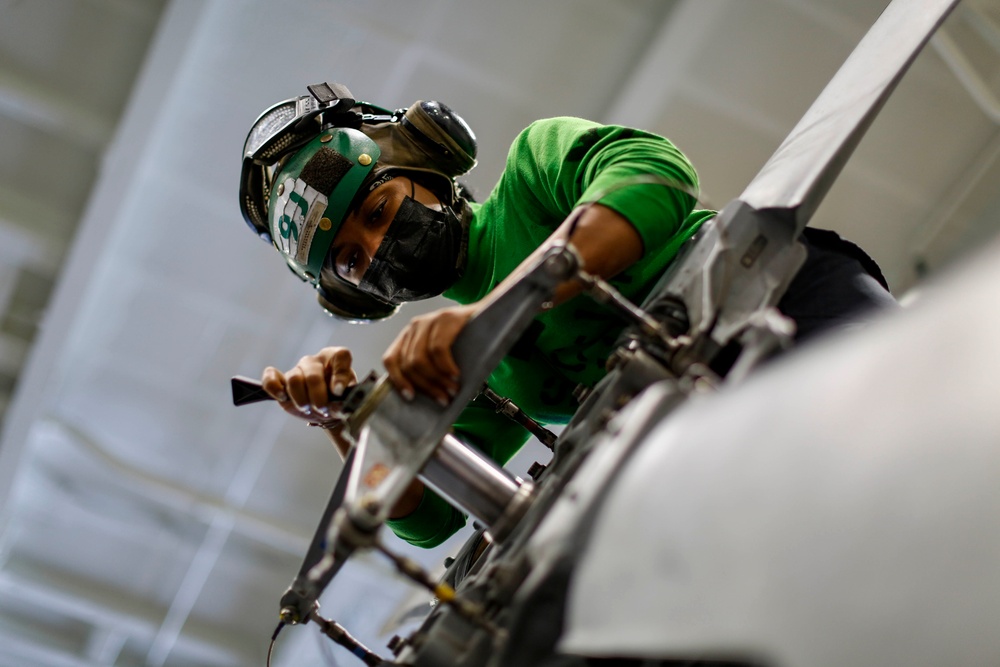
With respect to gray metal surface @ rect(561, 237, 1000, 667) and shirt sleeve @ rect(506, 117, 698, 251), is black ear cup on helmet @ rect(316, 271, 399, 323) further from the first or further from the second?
gray metal surface @ rect(561, 237, 1000, 667)

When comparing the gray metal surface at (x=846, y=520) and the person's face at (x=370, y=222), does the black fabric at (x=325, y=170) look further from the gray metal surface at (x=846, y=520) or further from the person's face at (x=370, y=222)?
the gray metal surface at (x=846, y=520)

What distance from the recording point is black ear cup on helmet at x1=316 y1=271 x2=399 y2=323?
6.18ft

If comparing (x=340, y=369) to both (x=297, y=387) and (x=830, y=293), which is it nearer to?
(x=297, y=387)

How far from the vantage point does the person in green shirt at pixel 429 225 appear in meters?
1.44

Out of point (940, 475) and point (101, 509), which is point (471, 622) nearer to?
point (940, 475)

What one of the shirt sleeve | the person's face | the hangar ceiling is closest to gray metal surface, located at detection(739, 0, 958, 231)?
the shirt sleeve

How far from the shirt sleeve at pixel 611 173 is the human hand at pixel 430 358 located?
0.28 m

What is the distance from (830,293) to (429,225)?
0.75m

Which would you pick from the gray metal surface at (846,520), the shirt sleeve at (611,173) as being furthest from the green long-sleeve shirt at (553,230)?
the gray metal surface at (846,520)

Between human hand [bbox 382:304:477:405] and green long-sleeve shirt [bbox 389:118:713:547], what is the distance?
282 millimetres

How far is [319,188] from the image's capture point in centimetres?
172

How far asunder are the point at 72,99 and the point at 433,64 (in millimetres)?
1298

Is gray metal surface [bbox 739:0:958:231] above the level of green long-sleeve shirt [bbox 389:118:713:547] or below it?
above

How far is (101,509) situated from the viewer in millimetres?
4512
